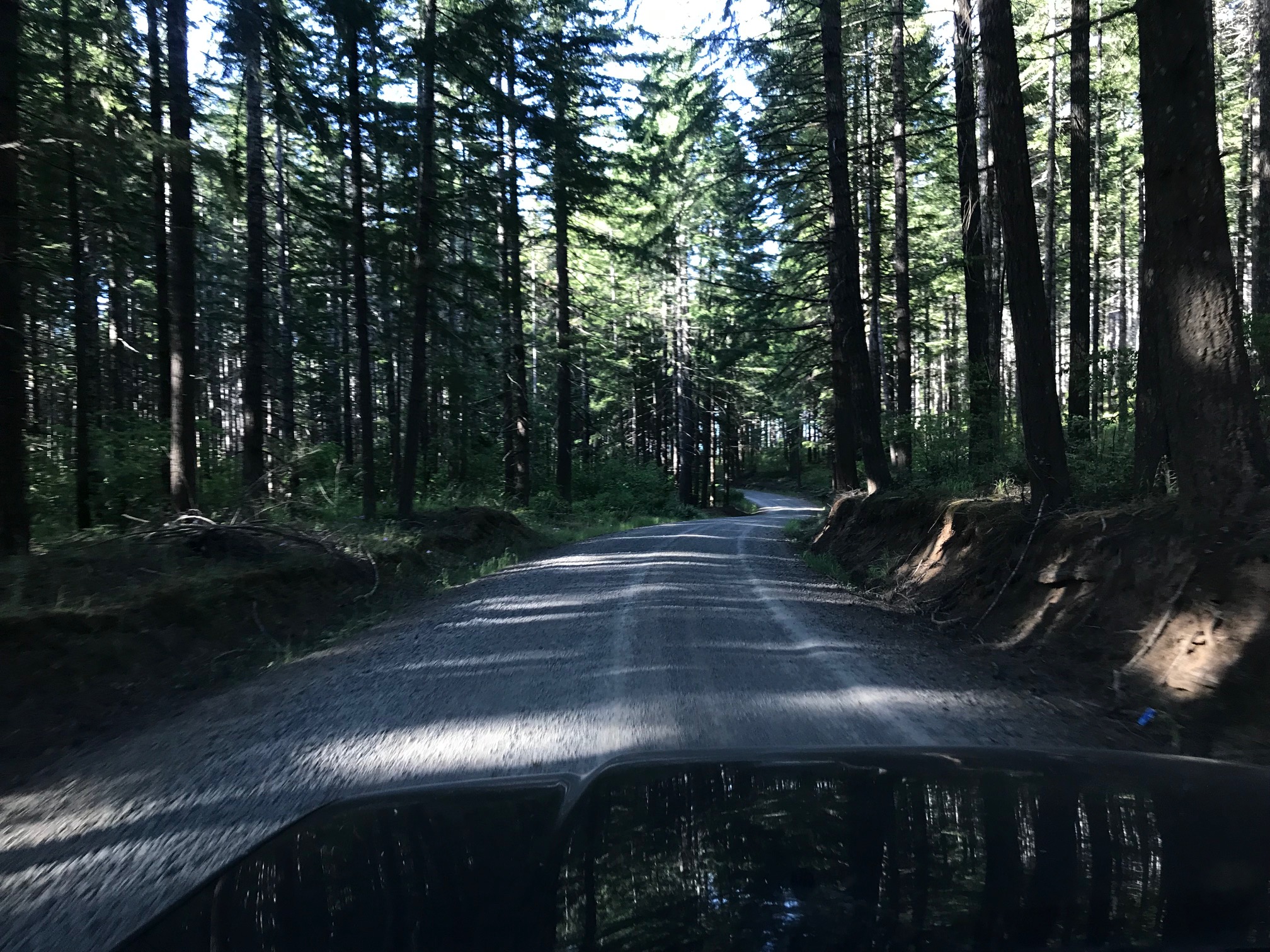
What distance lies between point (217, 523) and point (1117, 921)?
39.9 ft

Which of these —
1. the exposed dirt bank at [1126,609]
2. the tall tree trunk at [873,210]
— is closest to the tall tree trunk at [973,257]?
the exposed dirt bank at [1126,609]

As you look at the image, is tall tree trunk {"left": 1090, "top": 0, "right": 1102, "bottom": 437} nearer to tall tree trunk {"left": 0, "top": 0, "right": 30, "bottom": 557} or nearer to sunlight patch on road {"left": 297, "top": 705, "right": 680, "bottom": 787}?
sunlight patch on road {"left": 297, "top": 705, "right": 680, "bottom": 787}

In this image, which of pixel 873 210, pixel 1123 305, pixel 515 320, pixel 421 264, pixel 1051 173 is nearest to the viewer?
pixel 421 264

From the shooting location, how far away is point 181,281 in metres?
12.8

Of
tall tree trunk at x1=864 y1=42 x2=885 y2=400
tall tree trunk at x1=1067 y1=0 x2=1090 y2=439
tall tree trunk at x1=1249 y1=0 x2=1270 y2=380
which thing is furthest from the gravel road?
tall tree trunk at x1=864 y1=42 x2=885 y2=400

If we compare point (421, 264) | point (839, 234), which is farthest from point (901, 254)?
point (421, 264)

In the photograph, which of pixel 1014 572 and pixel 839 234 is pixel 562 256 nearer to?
pixel 839 234

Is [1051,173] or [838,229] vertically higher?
[1051,173]

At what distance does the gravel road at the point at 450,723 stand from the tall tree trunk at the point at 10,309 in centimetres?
359

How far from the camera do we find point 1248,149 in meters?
24.4

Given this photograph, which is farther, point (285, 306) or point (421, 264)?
point (285, 306)

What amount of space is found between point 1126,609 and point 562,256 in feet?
81.2

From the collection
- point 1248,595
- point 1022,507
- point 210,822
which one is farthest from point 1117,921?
point 1022,507

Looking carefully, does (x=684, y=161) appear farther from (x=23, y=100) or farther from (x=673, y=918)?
(x=673, y=918)
